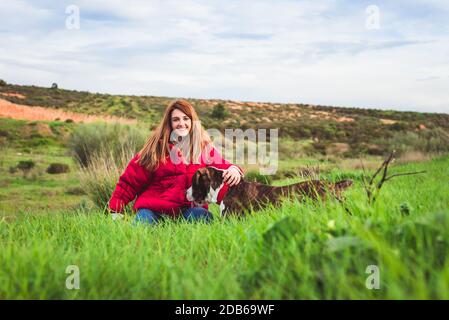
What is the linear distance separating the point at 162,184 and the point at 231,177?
1082 millimetres

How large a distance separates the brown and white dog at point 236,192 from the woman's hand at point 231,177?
51mm

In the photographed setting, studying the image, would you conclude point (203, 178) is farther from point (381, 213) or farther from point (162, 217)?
point (381, 213)

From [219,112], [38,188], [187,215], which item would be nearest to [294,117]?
[219,112]

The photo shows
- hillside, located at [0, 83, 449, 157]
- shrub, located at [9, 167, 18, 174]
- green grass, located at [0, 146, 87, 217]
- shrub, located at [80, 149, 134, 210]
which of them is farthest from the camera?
hillside, located at [0, 83, 449, 157]

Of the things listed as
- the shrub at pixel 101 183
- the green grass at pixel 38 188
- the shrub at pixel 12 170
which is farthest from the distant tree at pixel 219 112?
the shrub at pixel 101 183

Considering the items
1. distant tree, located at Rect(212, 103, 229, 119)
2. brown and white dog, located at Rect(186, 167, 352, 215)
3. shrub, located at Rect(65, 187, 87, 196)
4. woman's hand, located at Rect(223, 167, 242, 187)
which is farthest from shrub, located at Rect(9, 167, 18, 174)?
distant tree, located at Rect(212, 103, 229, 119)

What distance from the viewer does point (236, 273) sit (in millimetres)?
2791

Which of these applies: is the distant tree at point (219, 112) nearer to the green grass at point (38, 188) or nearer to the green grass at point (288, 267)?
the green grass at point (38, 188)

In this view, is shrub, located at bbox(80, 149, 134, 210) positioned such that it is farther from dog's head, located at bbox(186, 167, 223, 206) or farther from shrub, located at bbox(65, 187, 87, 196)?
dog's head, located at bbox(186, 167, 223, 206)

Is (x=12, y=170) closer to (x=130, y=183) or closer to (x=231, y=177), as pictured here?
(x=130, y=183)

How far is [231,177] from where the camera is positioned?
527cm

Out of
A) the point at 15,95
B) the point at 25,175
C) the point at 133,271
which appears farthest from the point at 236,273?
the point at 15,95

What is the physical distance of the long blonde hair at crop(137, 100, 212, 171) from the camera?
588cm

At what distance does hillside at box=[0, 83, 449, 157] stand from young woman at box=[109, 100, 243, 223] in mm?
23083
